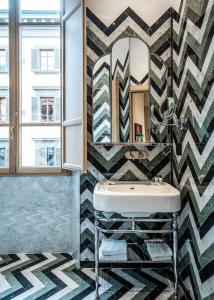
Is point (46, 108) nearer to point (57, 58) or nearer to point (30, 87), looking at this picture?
point (30, 87)

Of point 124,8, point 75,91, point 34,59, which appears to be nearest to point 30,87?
point 34,59

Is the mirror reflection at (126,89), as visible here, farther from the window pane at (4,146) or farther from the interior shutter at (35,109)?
the window pane at (4,146)

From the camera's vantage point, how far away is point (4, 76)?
2539 millimetres

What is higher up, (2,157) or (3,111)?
(3,111)

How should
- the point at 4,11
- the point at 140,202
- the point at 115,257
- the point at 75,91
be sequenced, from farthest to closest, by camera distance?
the point at 4,11, the point at 75,91, the point at 115,257, the point at 140,202

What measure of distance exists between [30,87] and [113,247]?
1623mm

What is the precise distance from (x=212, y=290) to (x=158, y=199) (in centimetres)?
53

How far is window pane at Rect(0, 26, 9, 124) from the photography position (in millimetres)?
2504

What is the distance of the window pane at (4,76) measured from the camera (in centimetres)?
250

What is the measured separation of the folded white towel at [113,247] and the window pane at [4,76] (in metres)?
1.45

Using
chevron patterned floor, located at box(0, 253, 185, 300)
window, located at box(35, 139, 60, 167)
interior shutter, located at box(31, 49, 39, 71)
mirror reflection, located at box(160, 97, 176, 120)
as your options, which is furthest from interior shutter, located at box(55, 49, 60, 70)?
chevron patterned floor, located at box(0, 253, 185, 300)

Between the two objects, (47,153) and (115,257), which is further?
(47,153)

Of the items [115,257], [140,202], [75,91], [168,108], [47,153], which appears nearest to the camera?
[140,202]

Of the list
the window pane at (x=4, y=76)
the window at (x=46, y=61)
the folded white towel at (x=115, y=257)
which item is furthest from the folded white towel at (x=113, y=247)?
the window at (x=46, y=61)
